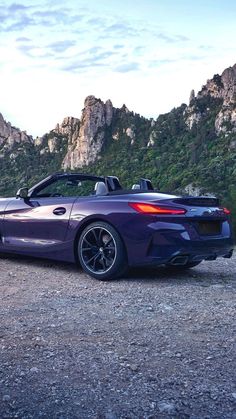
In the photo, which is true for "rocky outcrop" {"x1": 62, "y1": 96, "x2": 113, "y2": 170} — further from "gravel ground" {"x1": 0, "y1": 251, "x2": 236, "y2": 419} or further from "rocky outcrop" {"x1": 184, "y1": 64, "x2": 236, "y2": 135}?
"gravel ground" {"x1": 0, "y1": 251, "x2": 236, "y2": 419}

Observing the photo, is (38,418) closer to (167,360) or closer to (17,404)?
(17,404)

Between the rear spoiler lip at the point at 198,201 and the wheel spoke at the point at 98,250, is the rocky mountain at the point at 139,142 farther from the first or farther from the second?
the wheel spoke at the point at 98,250

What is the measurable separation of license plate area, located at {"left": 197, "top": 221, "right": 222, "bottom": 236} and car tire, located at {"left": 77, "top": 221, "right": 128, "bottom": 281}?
0.88 metres

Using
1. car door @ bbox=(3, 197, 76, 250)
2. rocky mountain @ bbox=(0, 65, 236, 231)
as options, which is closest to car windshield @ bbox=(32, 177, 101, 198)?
car door @ bbox=(3, 197, 76, 250)

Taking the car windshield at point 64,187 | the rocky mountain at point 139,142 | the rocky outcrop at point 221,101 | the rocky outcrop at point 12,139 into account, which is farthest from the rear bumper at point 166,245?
the rocky outcrop at point 12,139

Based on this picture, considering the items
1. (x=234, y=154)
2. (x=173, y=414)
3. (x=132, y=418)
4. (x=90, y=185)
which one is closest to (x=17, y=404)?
(x=132, y=418)

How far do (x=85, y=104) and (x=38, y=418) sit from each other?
110 meters

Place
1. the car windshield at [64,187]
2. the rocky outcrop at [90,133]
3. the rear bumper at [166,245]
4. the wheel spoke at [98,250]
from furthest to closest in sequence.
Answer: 1. the rocky outcrop at [90,133]
2. the car windshield at [64,187]
3. the wheel spoke at [98,250]
4. the rear bumper at [166,245]

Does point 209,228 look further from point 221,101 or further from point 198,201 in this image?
point 221,101

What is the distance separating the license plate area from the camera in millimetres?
5488

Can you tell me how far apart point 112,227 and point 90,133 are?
94942 millimetres

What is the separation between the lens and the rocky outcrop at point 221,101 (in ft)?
248

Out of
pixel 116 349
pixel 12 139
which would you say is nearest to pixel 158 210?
pixel 116 349

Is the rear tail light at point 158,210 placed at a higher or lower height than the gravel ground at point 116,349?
higher
